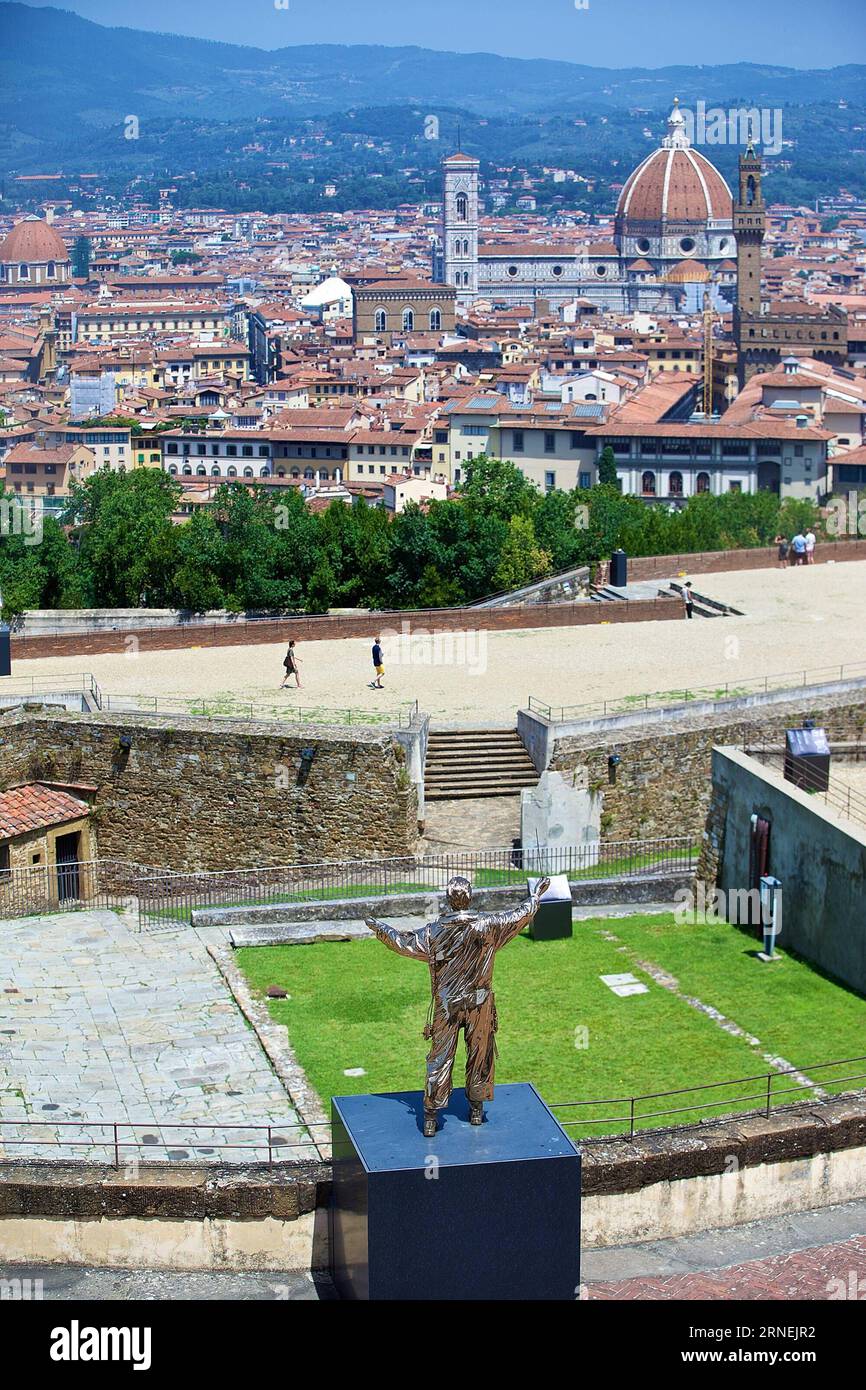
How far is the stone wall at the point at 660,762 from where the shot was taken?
18.8 m

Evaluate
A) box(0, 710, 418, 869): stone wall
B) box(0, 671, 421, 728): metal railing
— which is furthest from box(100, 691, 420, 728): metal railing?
box(0, 710, 418, 869): stone wall

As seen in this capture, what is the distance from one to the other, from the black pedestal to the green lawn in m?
1.95

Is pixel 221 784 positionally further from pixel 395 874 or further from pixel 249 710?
pixel 395 874

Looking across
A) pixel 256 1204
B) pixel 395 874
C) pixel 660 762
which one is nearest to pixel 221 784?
pixel 395 874

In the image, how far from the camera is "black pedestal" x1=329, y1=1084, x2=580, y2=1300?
9.22 m

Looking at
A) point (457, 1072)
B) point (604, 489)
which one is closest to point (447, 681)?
point (457, 1072)

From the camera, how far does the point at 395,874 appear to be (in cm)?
1748

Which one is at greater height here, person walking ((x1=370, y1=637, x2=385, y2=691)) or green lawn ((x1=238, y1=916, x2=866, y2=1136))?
person walking ((x1=370, y1=637, x2=385, y2=691))

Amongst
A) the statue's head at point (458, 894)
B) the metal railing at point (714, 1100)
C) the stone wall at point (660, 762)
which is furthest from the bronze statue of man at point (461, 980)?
the stone wall at point (660, 762)

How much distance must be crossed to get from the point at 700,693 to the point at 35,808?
22.0 ft

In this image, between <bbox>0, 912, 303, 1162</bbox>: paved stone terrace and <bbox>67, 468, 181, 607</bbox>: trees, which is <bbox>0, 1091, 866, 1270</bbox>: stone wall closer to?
<bbox>0, 912, 303, 1162</bbox>: paved stone terrace

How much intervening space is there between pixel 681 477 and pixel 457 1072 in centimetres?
7094

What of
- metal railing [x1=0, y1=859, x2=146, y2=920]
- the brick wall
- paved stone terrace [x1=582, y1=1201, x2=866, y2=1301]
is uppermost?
the brick wall
